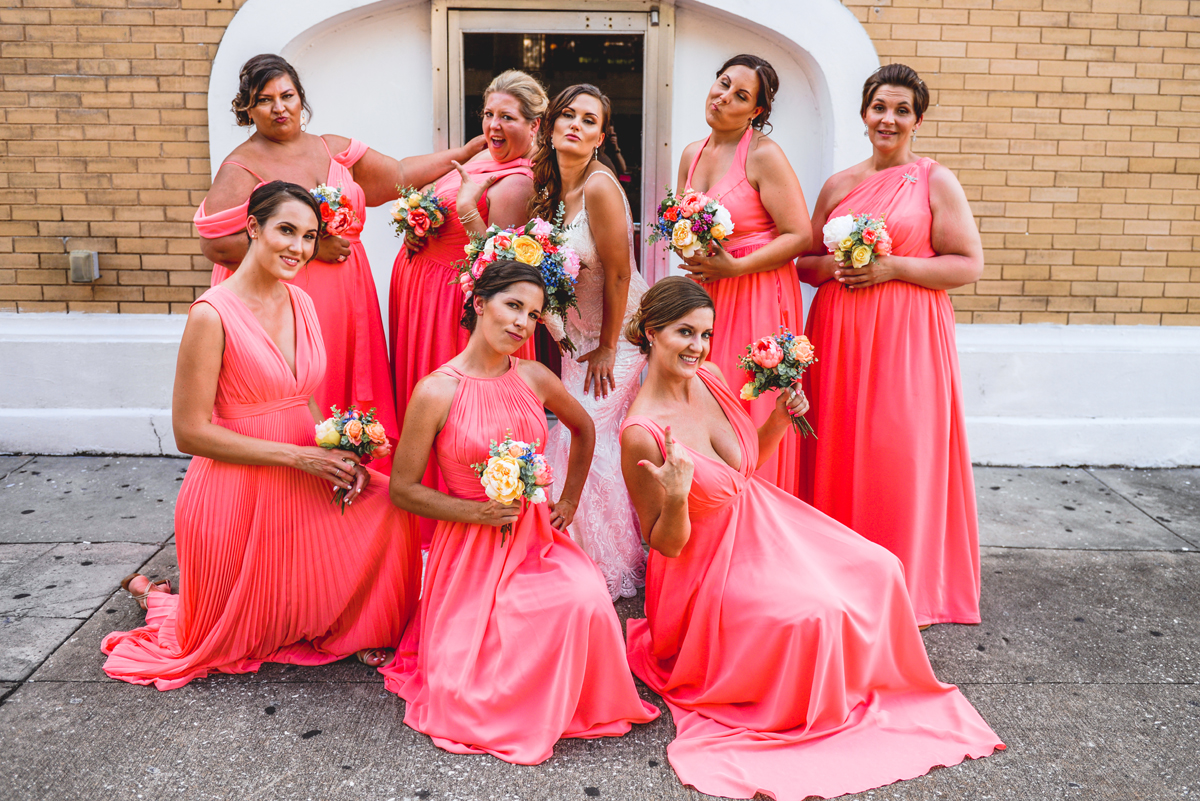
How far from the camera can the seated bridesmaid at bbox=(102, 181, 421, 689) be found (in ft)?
11.0

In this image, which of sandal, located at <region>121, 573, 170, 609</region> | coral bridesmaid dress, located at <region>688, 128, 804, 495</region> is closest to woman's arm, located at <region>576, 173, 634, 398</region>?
coral bridesmaid dress, located at <region>688, 128, 804, 495</region>

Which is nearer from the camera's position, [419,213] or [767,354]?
[767,354]

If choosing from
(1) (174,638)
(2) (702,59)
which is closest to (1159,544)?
(2) (702,59)

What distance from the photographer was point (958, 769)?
2.96 meters

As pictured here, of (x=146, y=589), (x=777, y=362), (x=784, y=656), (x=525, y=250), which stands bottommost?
(x=146, y=589)

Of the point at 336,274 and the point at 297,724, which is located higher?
the point at 336,274

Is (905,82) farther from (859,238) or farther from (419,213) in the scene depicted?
(419,213)

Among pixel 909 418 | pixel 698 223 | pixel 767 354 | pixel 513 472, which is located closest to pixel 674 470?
pixel 513 472

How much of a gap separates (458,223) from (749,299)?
1452mm

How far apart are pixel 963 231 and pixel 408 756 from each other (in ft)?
10.3

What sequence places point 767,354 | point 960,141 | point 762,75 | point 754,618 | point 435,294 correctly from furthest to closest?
1. point 960,141
2. point 435,294
3. point 762,75
4. point 767,354
5. point 754,618

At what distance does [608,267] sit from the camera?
4.04 meters

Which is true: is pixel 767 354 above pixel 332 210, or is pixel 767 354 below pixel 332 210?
below

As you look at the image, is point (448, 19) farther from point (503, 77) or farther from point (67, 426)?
point (67, 426)
